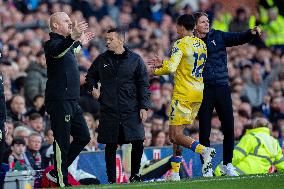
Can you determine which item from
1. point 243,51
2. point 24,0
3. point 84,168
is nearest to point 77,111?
point 84,168

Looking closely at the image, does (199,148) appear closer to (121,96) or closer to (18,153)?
(121,96)

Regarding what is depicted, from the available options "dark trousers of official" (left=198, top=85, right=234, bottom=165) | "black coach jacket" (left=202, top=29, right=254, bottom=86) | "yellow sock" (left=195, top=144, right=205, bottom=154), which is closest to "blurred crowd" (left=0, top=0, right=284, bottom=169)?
"black coach jacket" (left=202, top=29, right=254, bottom=86)

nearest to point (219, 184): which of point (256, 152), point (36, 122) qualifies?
point (256, 152)

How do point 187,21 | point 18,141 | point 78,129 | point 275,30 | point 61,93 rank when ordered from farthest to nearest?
1. point 275,30
2. point 18,141
3. point 187,21
4. point 78,129
5. point 61,93

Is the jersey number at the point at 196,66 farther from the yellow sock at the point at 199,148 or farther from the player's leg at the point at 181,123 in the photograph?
the yellow sock at the point at 199,148

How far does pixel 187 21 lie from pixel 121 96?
3.91 feet

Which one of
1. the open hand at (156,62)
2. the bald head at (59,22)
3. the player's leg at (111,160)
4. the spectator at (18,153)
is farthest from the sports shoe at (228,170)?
the spectator at (18,153)

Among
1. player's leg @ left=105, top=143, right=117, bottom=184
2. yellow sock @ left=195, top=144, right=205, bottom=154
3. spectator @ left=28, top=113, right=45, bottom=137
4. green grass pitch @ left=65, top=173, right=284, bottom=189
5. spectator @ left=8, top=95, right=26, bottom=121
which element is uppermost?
spectator @ left=8, top=95, right=26, bottom=121

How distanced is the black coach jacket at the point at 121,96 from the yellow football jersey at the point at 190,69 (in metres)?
0.43

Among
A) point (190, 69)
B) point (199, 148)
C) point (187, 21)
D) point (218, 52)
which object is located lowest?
point (199, 148)

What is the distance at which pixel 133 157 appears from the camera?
14.4 metres

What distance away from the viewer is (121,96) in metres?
14.2

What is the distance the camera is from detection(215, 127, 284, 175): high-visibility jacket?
1681 cm

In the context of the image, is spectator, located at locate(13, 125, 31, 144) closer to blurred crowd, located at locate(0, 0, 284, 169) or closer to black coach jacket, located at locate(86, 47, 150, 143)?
blurred crowd, located at locate(0, 0, 284, 169)
